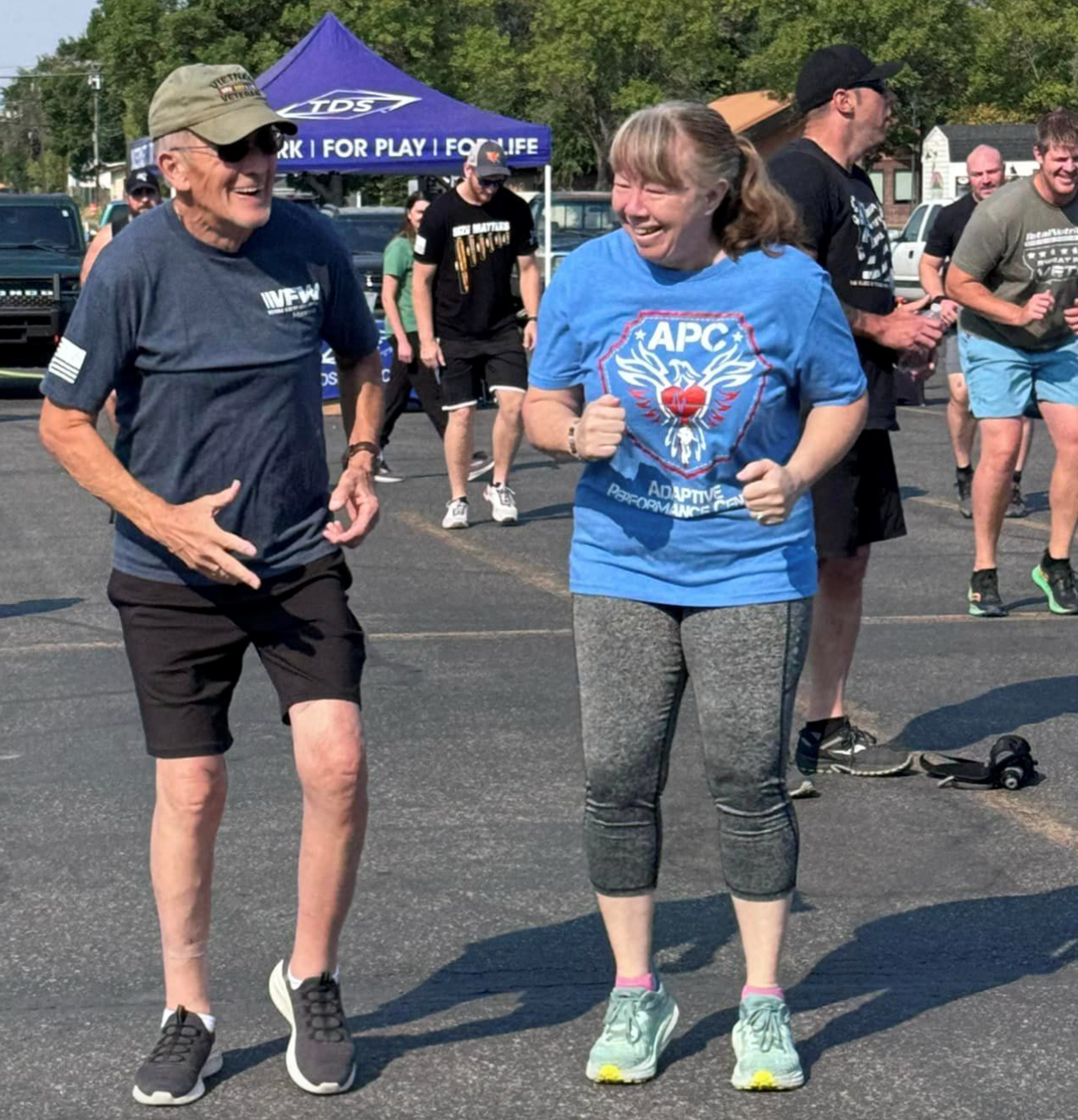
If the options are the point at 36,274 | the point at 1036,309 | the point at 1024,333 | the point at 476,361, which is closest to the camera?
the point at 1036,309

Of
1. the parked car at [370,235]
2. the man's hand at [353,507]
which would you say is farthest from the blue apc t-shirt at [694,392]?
the parked car at [370,235]

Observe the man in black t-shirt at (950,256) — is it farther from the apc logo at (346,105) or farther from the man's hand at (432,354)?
the apc logo at (346,105)

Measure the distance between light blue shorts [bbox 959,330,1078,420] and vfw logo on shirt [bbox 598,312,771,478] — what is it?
536 centimetres

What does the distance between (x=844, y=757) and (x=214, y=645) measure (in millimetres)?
2780

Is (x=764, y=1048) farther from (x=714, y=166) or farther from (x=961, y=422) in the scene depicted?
(x=961, y=422)

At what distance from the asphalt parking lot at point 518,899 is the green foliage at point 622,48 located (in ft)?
168

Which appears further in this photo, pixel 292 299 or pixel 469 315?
pixel 469 315

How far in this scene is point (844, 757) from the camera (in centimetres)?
639

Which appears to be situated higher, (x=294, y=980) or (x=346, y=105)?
(x=346, y=105)

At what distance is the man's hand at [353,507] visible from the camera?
415 cm

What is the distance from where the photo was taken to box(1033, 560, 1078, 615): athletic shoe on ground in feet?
29.8

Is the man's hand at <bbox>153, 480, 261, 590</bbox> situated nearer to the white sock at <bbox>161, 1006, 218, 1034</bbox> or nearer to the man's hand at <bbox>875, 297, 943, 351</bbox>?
the white sock at <bbox>161, 1006, 218, 1034</bbox>

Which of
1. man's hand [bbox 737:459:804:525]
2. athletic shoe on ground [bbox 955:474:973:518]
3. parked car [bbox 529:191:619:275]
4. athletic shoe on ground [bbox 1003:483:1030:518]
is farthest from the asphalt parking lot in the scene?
parked car [bbox 529:191:619:275]

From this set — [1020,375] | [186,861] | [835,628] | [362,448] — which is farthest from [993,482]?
[186,861]
